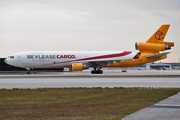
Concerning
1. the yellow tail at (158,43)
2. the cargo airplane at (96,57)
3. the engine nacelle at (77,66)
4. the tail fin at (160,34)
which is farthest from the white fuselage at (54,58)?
the tail fin at (160,34)

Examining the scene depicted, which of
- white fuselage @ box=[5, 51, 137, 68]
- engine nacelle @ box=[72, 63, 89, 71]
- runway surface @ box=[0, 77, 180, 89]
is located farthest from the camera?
white fuselage @ box=[5, 51, 137, 68]

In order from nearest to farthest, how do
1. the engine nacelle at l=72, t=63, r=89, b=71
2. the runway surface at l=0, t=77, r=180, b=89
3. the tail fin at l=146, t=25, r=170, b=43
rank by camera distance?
the runway surface at l=0, t=77, r=180, b=89, the engine nacelle at l=72, t=63, r=89, b=71, the tail fin at l=146, t=25, r=170, b=43

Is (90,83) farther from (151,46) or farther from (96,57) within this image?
(151,46)

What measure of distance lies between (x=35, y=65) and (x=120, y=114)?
35.4 metres

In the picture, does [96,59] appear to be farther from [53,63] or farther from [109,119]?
[109,119]

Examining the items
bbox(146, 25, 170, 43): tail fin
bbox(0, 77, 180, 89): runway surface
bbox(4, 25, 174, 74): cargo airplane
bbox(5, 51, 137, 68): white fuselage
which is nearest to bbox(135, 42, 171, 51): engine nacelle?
bbox(4, 25, 174, 74): cargo airplane

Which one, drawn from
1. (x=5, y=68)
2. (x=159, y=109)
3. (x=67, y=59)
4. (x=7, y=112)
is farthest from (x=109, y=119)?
(x=5, y=68)

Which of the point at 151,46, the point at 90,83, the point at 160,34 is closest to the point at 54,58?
the point at 151,46

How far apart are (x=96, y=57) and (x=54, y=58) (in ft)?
24.3

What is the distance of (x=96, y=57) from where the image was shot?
44531mm

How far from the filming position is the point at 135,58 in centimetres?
4547

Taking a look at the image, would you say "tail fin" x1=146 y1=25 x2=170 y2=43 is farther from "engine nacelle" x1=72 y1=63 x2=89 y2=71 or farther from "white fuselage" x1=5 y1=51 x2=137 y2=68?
"engine nacelle" x1=72 y1=63 x2=89 y2=71

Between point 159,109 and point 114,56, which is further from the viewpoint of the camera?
point 114,56

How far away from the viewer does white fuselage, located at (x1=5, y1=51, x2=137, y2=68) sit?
142ft
